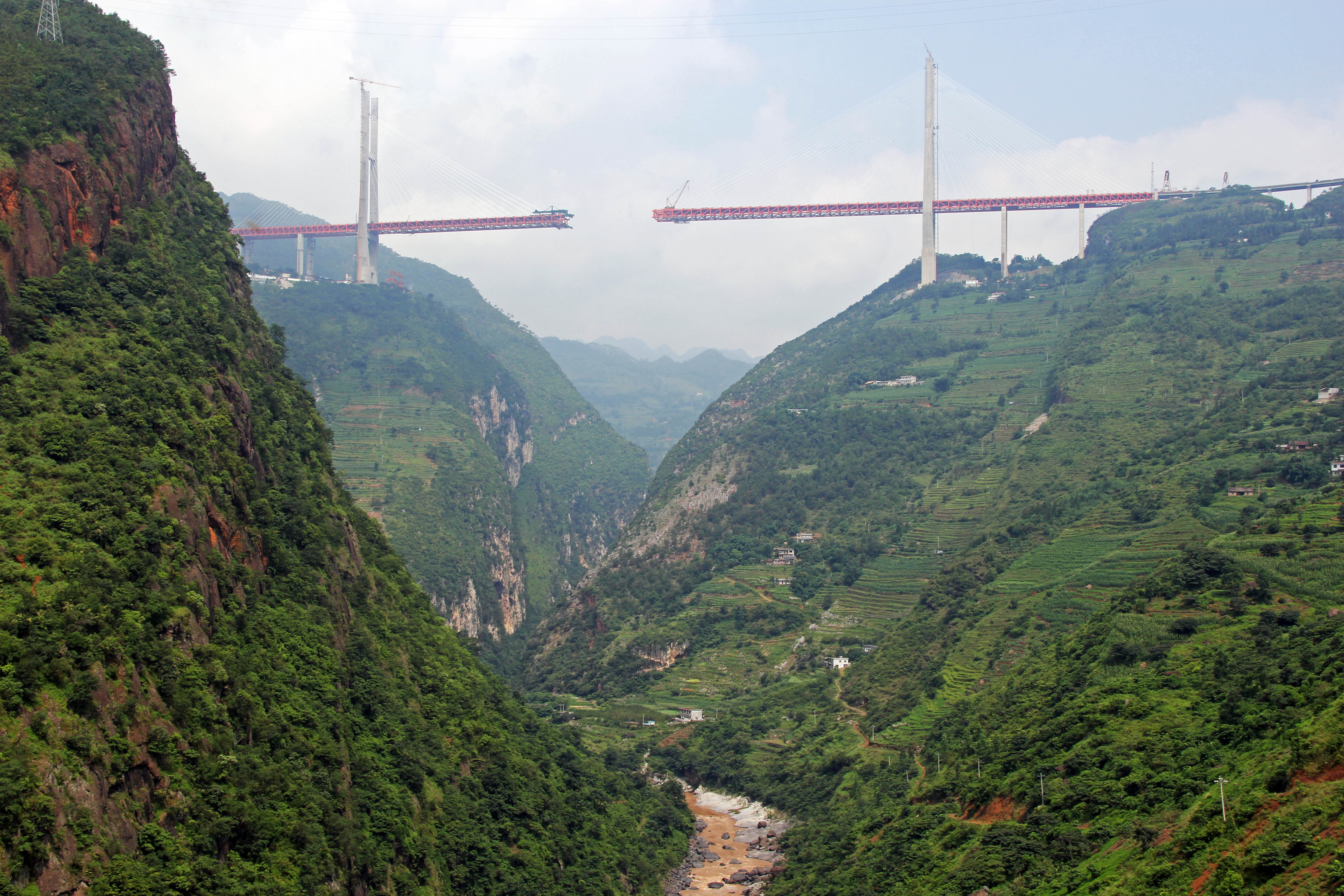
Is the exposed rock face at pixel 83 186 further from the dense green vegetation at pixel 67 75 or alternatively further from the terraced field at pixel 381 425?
the terraced field at pixel 381 425

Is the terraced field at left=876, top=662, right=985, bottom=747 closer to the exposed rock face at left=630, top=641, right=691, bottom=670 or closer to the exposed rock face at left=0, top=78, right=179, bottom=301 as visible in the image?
the exposed rock face at left=630, top=641, right=691, bottom=670

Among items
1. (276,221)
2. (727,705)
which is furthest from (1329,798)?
(276,221)

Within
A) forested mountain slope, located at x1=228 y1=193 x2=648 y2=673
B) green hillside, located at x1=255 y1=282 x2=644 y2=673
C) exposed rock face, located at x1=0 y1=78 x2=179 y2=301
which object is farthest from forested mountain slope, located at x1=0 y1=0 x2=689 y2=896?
forested mountain slope, located at x1=228 y1=193 x2=648 y2=673

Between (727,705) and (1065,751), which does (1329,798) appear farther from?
(727,705)

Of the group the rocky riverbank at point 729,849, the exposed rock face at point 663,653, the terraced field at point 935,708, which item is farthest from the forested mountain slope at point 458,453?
the terraced field at point 935,708

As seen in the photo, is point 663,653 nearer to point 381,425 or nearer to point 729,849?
point 729,849

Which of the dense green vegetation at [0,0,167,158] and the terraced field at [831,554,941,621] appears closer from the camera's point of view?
the dense green vegetation at [0,0,167,158]
